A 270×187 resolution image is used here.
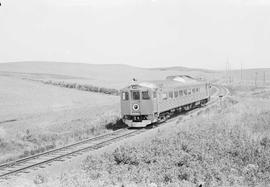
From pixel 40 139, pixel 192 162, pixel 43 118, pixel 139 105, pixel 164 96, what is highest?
pixel 164 96

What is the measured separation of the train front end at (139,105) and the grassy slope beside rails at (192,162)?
7704mm

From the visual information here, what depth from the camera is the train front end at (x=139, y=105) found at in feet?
87.9

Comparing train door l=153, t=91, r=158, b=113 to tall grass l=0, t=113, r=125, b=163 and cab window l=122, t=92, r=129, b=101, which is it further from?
tall grass l=0, t=113, r=125, b=163

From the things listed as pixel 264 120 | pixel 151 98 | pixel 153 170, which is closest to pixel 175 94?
pixel 151 98

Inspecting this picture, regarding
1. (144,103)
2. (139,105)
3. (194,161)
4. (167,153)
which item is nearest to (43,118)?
(139,105)

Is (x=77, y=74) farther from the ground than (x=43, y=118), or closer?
farther from the ground

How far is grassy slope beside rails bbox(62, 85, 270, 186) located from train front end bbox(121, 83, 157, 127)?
7704 mm

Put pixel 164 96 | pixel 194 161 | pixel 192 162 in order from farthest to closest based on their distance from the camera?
pixel 164 96
pixel 194 161
pixel 192 162

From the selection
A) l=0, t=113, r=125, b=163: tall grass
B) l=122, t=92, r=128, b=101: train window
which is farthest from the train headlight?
l=0, t=113, r=125, b=163: tall grass

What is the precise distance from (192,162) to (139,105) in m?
13.3

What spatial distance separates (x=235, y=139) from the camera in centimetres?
1722

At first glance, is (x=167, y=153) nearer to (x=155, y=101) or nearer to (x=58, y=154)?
(x=58, y=154)

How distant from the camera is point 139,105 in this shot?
26.9 metres

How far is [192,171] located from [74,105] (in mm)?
32566
